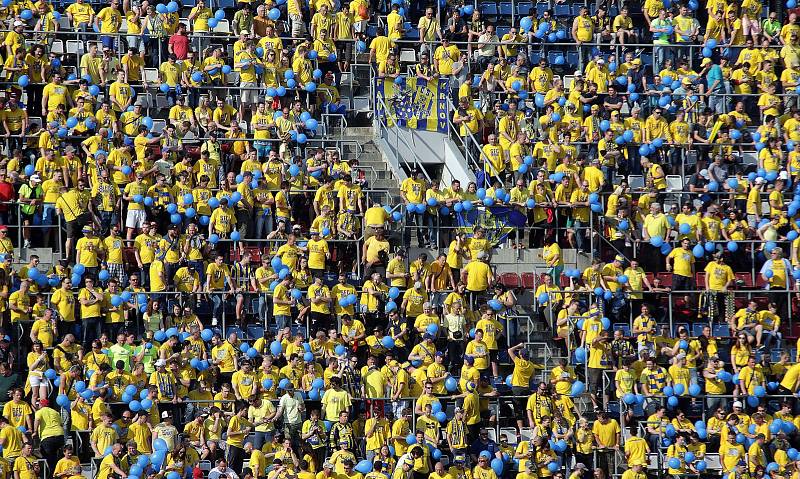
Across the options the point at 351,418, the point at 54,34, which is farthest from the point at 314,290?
the point at 54,34

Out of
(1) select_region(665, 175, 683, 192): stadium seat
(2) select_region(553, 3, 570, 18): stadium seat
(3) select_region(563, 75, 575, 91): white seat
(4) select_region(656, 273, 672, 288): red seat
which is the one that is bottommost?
(4) select_region(656, 273, 672, 288): red seat

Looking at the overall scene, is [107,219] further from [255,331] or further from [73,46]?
[73,46]

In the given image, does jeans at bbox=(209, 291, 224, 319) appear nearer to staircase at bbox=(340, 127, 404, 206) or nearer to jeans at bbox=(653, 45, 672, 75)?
staircase at bbox=(340, 127, 404, 206)

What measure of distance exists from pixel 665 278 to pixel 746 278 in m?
1.32

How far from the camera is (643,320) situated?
30.1m

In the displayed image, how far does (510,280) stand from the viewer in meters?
30.5

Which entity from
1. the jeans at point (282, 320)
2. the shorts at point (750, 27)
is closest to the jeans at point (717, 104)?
the shorts at point (750, 27)

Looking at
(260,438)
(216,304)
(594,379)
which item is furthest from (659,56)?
(260,438)

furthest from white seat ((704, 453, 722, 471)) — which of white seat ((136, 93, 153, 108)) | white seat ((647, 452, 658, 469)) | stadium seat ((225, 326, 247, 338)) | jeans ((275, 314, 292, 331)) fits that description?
white seat ((136, 93, 153, 108))

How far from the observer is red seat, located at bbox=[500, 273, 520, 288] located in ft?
99.7

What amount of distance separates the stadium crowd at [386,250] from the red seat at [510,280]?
0.06 meters

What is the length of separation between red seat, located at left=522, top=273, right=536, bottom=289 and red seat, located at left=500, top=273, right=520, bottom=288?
10cm

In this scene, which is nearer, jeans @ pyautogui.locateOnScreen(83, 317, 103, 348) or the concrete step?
jeans @ pyautogui.locateOnScreen(83, 317, 103, 348)

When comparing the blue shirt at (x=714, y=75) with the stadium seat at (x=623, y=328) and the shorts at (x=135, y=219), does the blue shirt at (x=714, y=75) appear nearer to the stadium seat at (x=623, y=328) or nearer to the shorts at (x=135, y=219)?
the stadium seat at (x=623, y=328)
